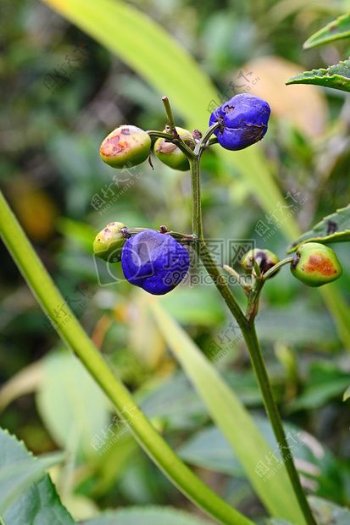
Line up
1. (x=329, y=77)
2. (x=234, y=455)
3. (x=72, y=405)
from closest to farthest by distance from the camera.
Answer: (x=329, y=77), (x=234, y=455), (x=72, y=405)

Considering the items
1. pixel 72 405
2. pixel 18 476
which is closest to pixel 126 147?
pixel 18 476

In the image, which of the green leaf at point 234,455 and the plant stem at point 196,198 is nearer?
the plant stem at point 196,198

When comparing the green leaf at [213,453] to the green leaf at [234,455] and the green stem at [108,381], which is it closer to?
the green leaf at [234,455]

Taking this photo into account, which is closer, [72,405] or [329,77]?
[329,77]

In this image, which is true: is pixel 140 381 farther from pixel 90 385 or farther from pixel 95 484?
pixel 95 484

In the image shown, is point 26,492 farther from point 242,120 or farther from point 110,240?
point 242,120

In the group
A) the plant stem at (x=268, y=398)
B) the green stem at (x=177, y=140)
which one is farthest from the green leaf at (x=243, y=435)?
the green stem at (x=177, y=140)

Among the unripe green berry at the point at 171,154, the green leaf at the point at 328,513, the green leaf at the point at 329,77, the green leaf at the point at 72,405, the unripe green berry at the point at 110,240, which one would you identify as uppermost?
the unripe green berry at the point at 171,154

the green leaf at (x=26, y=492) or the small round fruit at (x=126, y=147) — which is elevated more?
the small round fruit at (x=126, y=147)
